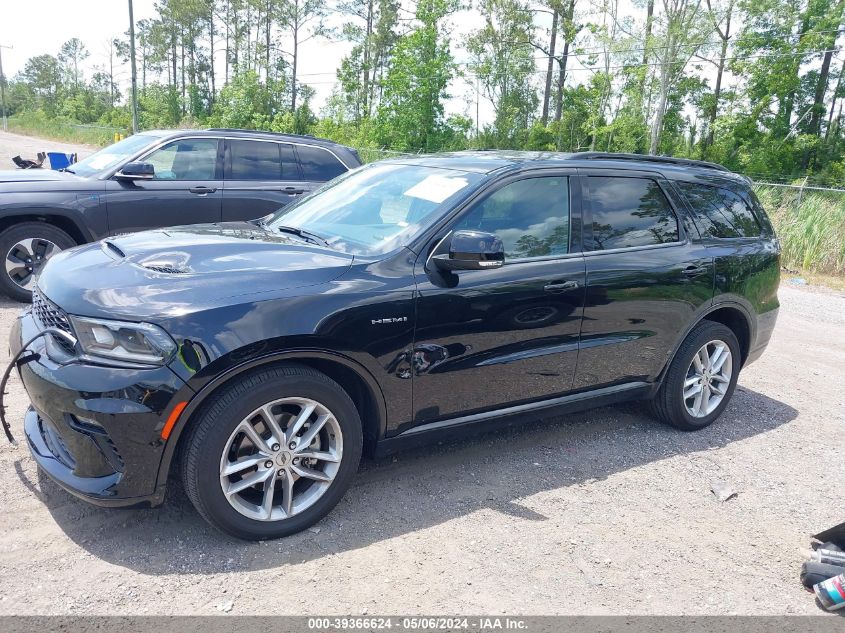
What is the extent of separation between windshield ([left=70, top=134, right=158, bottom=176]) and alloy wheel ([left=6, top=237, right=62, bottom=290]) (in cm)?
91

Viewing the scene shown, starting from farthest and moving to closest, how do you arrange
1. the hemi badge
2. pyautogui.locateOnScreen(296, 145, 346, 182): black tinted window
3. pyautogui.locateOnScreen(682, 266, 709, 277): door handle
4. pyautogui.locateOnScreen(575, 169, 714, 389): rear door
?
1. pyautogui.locateOnScreen(296, 145, 346, 182): black tinted window
2. pyautogui.locateOnScreen(682, 266, 709, 277): door handle
3. pyautogui.locateOnScreen(575, 169, 714, 389): rear door
4. the hemi badge

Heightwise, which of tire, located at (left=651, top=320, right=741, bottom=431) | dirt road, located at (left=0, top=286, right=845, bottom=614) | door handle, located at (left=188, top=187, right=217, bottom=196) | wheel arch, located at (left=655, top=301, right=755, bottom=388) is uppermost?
door handle, located at (left=188, top=187, right=217, bottom=196)

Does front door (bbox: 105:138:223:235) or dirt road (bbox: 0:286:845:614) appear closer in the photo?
dirt road (bbox: 0:286:845:614)

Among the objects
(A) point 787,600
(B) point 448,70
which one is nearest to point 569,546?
(A) point 787,600

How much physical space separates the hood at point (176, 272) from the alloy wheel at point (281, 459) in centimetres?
57

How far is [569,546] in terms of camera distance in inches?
130

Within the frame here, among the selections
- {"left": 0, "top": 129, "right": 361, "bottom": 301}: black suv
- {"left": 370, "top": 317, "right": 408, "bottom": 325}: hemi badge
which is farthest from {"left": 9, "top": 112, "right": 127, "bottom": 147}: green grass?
{"left": 370, "top": 317, "right": 408, "bottom": 325}: hemi badge

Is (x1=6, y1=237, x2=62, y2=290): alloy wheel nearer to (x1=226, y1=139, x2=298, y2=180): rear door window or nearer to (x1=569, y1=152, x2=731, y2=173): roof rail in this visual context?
(x1=226, y1=139, x2=298, y2=180): rear door window

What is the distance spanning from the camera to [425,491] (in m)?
3.70

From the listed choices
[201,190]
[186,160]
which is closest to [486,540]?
[201,190]

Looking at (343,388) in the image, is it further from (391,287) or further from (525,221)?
(525,221)

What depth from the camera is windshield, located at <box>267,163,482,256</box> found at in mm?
3619

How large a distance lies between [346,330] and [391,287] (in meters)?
0.34

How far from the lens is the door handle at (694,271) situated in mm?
4508
